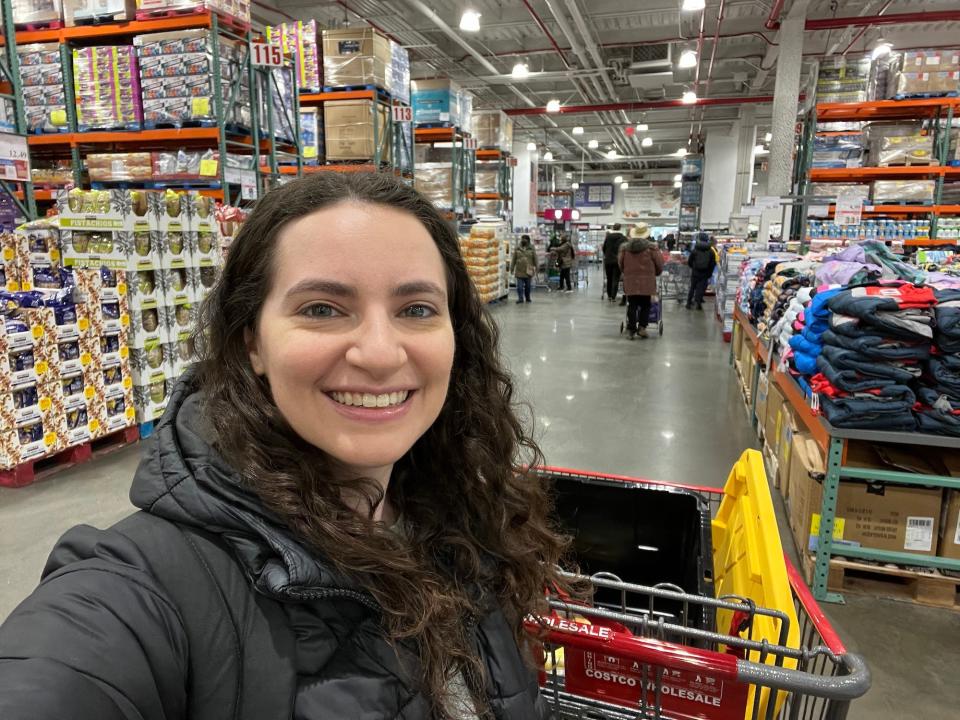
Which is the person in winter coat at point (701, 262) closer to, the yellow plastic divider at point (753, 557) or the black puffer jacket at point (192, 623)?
the yellow plastic divider at point (753, 557)

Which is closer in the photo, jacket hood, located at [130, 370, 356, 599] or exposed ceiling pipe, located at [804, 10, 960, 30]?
jacket hood, located at [130, 370, 356, 599]

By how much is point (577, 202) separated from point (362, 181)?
3397 cm

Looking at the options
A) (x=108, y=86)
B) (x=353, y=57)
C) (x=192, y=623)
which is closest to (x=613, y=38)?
(x=353, y=57)

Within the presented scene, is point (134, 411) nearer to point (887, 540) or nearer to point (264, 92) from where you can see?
point (264, 92)

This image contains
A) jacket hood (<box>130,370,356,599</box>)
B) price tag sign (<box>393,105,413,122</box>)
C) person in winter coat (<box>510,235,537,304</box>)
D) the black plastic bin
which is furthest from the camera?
person in winter coat (<box>510,235,537,304</box>)

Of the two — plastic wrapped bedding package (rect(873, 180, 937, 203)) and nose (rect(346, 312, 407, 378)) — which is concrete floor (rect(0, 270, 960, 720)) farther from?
plastic wrapped bedding package (rect(873, 180, 937, 203))

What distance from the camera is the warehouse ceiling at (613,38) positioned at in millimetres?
11023

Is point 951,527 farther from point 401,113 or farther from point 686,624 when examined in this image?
point 401,113

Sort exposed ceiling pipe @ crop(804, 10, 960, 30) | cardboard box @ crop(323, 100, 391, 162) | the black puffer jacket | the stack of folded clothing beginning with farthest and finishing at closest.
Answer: exposed ceiling pipe @ crop(804, 10, 960, 30) < cardboard box @ crop(323, 100, 391, 162) < the stack of folded clothing < the black puffer jacket

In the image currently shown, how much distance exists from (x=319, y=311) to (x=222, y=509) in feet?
1.04

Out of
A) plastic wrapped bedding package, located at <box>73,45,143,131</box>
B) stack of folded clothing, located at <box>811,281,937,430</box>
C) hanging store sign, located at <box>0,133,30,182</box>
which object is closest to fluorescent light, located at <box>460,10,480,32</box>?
plastic wrapped bedding package, located at <box>73,45,143,131</box>

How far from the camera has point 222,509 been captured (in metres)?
0.79

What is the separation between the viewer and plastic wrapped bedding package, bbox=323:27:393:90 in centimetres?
732

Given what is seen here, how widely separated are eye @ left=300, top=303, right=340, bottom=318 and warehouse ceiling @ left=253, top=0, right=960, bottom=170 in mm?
10493
